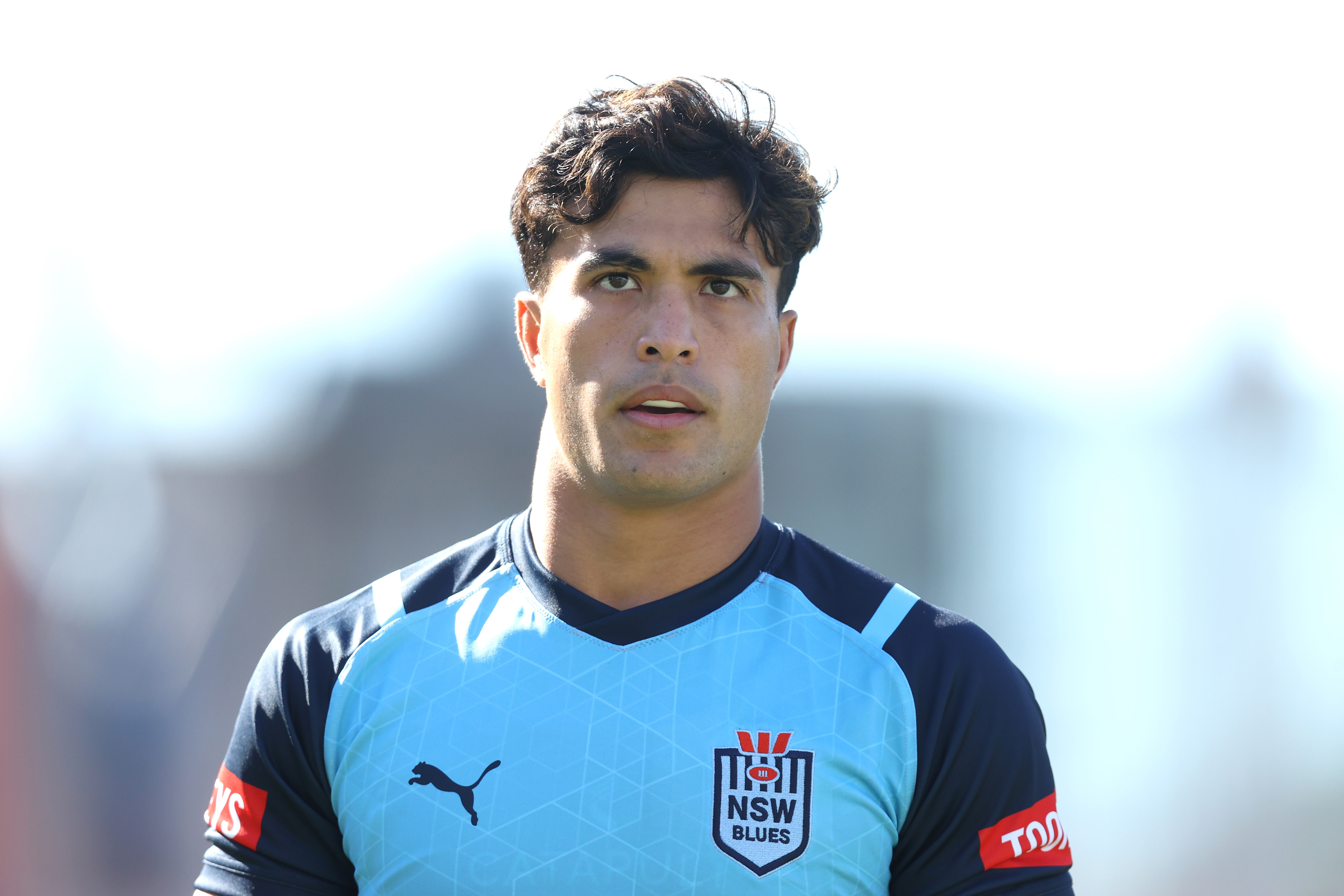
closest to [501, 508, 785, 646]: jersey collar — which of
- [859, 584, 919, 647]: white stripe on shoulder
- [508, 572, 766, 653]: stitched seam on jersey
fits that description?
[508, 572, 766, 653]: stitched seam on jersey

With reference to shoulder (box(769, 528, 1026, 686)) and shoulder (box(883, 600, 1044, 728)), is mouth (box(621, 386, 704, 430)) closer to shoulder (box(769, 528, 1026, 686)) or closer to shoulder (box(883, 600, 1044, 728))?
shoulder (box(769, 528, 1026, 686))

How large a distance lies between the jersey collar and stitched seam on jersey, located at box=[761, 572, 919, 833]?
0.06 meters

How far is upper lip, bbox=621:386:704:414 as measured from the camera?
2453 mm

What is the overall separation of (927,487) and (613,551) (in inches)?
488

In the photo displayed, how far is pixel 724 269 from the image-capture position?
101 inches

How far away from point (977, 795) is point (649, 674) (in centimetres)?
70

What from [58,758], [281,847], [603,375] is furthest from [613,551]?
[58,758]

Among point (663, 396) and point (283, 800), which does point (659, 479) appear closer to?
point (663, 396)

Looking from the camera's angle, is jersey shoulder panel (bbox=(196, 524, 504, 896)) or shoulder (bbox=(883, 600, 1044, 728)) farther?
jersey shoulder panel (bbox=(196, 524, 504, 896))

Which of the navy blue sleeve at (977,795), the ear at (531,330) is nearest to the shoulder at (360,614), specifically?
the ear at (531,330)

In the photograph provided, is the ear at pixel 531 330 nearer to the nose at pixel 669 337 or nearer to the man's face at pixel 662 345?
the man's face at pixel 662 345

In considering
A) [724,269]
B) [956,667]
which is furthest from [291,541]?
[956,667]

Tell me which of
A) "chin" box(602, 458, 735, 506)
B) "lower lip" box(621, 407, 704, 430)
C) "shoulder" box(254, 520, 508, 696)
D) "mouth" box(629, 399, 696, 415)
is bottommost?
"shoulder" box(254, 520, 508, 696)

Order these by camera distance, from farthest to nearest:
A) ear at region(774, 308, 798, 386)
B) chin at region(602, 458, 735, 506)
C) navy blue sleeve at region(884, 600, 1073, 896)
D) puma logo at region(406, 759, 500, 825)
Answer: ear at region(774, 308, 798, 386) < chin at region(602, 458, 735, 506) < puma logo at region(406, 759, 500, 825) < navy blue sleeve at region(884, 600, 1073, 896)
